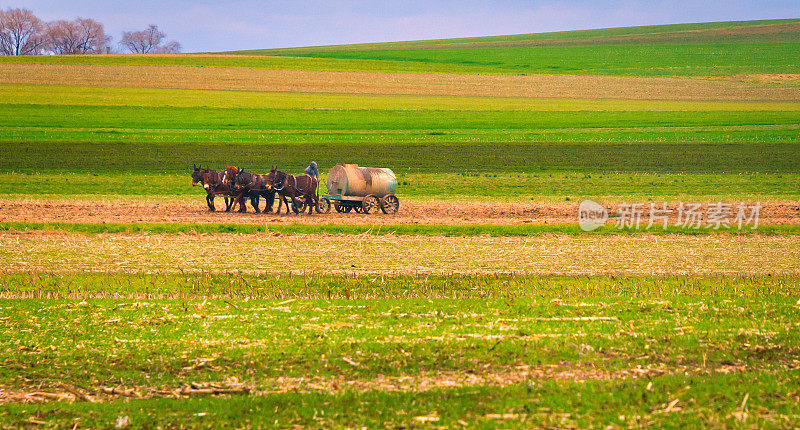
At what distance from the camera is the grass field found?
7926 millimetres

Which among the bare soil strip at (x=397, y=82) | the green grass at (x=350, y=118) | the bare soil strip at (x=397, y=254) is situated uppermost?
the bare soil strip at (x=397, y=82)

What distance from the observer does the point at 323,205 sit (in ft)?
98.8

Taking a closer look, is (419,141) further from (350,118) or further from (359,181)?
(359,181)

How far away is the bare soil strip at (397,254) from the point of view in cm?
1667

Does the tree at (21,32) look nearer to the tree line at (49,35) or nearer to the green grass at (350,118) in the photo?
the tree line at (49,35)

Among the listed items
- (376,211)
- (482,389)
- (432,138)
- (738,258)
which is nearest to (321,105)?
(432,138)

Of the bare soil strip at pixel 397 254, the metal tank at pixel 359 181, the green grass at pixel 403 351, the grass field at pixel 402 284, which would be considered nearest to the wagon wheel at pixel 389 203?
the metal tank at pixel 359 181

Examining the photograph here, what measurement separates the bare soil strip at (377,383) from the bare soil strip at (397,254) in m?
7.29

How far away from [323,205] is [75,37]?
116729 millimetres

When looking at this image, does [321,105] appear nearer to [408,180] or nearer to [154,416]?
[408,180]

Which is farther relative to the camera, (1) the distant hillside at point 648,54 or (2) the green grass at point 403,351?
(1) the distant hillside at point 648,54

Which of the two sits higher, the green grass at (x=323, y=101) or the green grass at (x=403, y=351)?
the green grass at (x=323, y=101)

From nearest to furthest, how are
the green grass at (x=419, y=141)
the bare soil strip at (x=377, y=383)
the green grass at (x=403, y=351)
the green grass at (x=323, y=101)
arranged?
the green grass at (x=403, y=351)
the bare soil strip at (x=377, y=383)
the green grass at (x=419, y=141)
the green grass at (x=323, y=101)

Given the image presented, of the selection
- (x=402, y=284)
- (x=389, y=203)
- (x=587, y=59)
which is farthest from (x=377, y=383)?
(x=587, y=59)
